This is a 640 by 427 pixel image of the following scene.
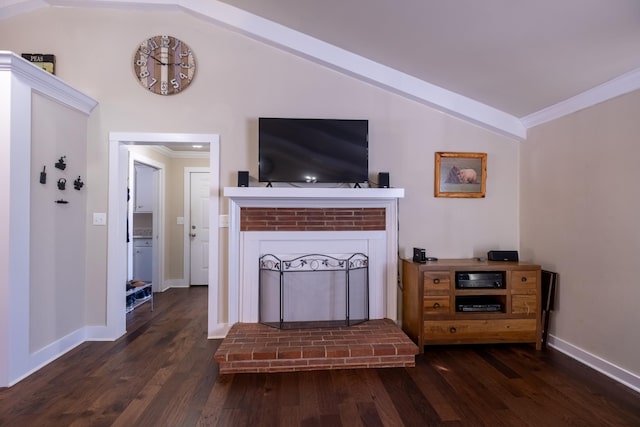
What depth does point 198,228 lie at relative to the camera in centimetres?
511

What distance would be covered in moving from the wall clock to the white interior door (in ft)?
7.57

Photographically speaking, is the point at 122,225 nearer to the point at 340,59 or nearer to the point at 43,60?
the point at 43,60

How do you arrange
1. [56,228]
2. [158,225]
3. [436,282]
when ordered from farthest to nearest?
1. [158,225]
2. [436,282]
3. [56,228]

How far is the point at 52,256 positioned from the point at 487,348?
3.72 meters

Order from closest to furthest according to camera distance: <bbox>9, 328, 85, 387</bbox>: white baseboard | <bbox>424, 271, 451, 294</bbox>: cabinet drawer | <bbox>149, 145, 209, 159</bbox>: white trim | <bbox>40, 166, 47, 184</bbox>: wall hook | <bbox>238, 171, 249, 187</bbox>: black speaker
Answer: <bbox>9, 328, 85, 387</bbox>: white baseboard
<bbox>40, 166, 47, 184</bbox>: wall hook
<bbox>424, 271, 451, 294</bbox>: cabinet drawer
<bbox>238, 171, 249, 187</bbox>: black speaker
<bbox>149, 145, 209, 159</bbox>: white trim

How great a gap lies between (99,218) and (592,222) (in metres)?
4.17

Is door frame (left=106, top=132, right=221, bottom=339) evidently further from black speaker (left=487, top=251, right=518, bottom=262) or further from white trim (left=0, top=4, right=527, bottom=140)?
black speaker (left=487, top=251, right=518, bottom=262)

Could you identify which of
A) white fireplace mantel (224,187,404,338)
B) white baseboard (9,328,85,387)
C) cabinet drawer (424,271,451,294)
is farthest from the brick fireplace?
white baseboard (9,328,85,387)

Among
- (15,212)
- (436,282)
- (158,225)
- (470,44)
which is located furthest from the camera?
(158,225)

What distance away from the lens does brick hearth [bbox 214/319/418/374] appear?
229 centimetres

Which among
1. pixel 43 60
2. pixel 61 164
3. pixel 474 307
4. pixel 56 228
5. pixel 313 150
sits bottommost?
pixel 474 307

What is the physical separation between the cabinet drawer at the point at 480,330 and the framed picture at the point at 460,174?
1.20 m

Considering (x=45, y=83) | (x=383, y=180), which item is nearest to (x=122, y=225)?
(x=45, y=83)

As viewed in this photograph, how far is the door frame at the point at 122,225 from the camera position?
2875 millimetres
